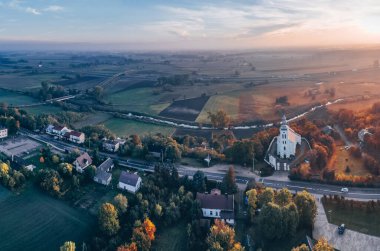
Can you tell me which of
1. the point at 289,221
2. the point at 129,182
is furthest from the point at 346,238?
the point at 129,182

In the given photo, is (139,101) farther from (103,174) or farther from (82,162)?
(103,174)

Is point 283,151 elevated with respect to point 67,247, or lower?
elevated

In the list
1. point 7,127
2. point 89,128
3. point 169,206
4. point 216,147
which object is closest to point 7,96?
point 7,127

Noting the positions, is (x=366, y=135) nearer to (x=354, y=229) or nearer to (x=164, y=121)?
(x=354, y=229)

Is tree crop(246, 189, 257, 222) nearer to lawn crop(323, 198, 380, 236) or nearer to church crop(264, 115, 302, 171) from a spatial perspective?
lawn crop(323, 198, 380, 236)

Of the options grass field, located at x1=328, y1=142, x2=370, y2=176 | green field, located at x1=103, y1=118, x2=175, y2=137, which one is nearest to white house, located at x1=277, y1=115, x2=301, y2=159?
grass field, located at x1=328, y1=142, x2=370, y2=176

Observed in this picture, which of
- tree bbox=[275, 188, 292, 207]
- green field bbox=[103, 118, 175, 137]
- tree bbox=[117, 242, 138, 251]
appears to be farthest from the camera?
green field bbox=[103, 118, 175, 137]
